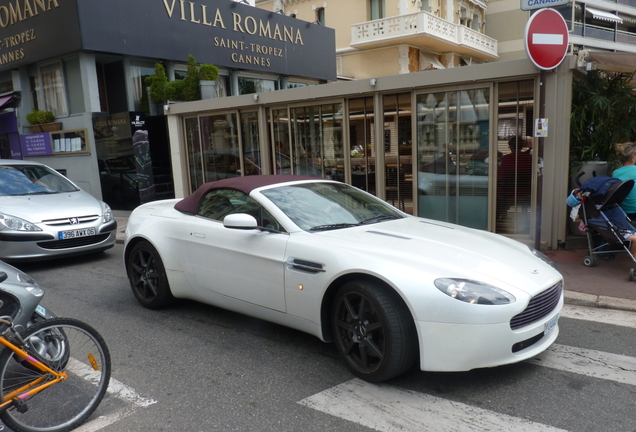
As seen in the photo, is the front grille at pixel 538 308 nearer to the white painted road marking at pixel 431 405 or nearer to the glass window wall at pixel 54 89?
the white painted road marking at pixel 431 405

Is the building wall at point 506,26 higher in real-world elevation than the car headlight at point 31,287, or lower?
higher

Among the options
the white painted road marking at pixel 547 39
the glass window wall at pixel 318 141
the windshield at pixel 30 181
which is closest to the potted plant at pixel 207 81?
the glass window wall at pixel 318 141

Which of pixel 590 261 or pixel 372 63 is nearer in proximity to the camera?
pixel 590 261

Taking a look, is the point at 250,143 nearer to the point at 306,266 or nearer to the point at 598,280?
the point at 598,280

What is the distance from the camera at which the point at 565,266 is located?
21.1ft

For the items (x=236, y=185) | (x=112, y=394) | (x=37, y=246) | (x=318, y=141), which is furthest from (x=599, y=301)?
(x=37, y=246)

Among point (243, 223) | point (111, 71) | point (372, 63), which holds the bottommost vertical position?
point (243, 223)

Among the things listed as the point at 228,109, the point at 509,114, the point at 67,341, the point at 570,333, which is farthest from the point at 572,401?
the point at 228,109

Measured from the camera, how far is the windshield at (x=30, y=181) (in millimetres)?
7976

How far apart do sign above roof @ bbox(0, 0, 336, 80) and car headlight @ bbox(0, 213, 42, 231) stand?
7.12 m

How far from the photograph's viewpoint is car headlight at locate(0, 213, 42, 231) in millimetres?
7027

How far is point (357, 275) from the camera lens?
3572 mm

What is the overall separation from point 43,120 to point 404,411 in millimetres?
14926

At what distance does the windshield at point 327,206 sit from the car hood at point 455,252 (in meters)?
0.20
